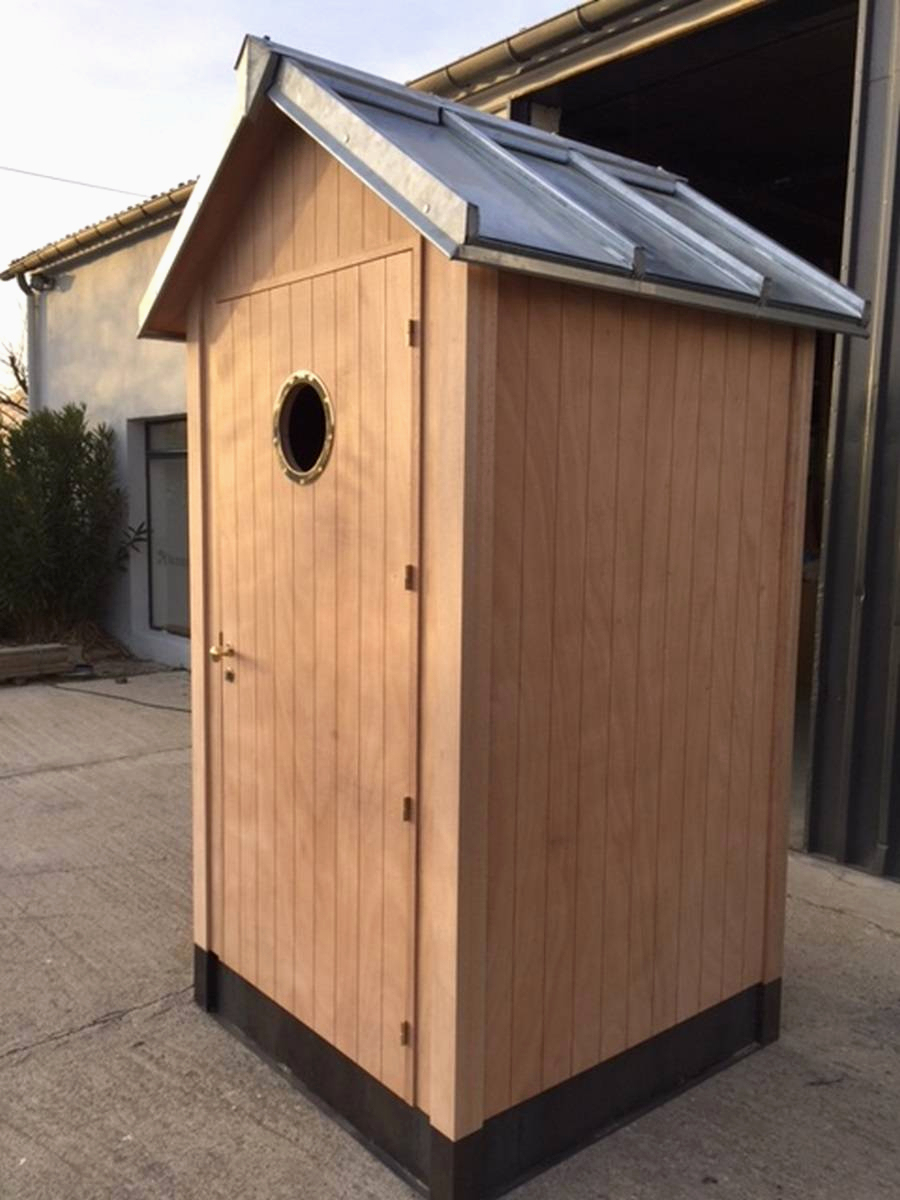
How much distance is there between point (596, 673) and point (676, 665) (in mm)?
304

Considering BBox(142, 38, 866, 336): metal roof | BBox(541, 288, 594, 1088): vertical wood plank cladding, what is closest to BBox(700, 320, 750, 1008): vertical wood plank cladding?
BBox(142, 38, 866, 336): metal roof

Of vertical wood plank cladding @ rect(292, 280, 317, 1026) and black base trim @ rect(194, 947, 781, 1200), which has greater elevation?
vertical wood plank cladding @ rect(292, 280, 317, 1026)

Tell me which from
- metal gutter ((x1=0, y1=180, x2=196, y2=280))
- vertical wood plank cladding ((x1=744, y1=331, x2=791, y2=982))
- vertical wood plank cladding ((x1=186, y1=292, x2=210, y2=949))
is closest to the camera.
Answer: vertical wood plank cladding ((x1=744, y1=331, x2=791, y2=982))

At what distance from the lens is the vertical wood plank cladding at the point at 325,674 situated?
8.36ft

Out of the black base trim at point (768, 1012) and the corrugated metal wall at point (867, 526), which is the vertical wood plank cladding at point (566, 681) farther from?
the corrugated metal wall at point (867, 526)

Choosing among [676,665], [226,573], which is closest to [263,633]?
[226,573]

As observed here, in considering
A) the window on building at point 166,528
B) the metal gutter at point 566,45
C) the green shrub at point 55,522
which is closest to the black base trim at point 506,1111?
the metal gutter at point 566,45

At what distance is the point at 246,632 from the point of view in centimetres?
295

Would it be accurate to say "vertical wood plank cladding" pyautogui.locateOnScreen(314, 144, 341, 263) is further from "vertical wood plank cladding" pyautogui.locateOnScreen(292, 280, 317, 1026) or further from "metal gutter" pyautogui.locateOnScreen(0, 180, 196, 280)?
"metal gutter" pyautogui.locateOnScreen(0, 180, 196, 280)

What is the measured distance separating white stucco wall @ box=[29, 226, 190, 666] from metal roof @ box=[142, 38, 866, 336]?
6.40 meters

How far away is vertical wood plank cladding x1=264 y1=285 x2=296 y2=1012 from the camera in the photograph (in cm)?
272

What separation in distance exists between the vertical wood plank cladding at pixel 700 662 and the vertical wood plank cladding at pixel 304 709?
A: 3.27ft

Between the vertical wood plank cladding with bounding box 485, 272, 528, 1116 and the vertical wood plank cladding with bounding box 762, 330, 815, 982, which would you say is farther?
the vertical wood plank cladding with bounding box 762, 330, 815, 982

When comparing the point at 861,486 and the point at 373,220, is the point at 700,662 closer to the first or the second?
the point at 373,220
